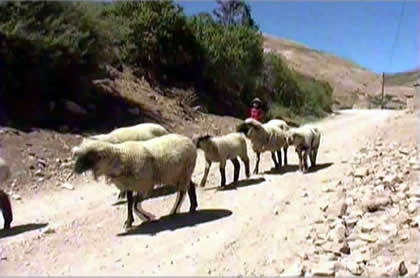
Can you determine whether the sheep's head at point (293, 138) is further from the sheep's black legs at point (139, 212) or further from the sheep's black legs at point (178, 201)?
the sheep's black legs at point (139, 212)

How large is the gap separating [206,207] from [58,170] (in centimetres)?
502

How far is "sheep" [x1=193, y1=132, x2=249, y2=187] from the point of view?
11.8 m

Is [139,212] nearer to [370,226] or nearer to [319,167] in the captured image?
[370,226]

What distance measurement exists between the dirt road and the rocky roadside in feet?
0.94

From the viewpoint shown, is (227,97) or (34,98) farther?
(227,97)

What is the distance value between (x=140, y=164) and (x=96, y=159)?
680 millimetres

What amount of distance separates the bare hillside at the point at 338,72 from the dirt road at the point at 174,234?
75.9 meters

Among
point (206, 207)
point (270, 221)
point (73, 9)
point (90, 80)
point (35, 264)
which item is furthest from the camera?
point (90, 80)

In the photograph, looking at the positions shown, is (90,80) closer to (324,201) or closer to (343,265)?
(324,201)

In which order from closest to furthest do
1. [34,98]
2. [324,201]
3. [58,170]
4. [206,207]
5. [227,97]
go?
1. [324,201]
2. [206,207]
3. [58,170]
4. [34,98]
5. [227,97]

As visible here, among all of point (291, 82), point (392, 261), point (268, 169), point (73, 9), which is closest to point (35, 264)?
point (392, 261)

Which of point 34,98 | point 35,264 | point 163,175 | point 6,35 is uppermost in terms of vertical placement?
point 6,35

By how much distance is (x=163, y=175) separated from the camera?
9.30m

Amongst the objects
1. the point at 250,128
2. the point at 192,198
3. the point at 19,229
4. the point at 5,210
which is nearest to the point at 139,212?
the point at 192,198
